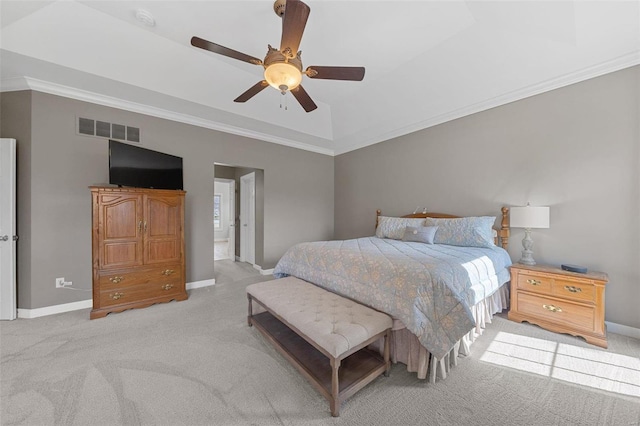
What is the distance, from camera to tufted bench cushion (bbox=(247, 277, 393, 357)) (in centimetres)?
152

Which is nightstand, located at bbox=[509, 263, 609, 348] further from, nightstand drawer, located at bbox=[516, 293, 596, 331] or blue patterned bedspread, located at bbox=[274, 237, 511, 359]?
blue patterned bedspread, located at bbox=[274, 237, 511, 359]

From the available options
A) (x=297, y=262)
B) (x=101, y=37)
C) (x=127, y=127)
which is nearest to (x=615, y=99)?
(x=297, y=262)

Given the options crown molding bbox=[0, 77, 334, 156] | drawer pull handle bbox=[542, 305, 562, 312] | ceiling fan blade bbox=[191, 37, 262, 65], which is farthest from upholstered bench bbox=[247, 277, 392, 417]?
crown molding bbox=[0, 77, 334, 156]

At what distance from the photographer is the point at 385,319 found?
1.76 m

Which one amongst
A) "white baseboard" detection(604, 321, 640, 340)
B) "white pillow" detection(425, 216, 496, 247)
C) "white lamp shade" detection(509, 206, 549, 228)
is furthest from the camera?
"white pillow" detection(425, 216, 496, 247)

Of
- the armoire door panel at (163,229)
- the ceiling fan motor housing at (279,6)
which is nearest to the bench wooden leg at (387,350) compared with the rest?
the ceiling fan motor housing at (279,6)

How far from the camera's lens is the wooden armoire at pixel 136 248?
279cm

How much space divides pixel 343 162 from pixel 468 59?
10.3 ft

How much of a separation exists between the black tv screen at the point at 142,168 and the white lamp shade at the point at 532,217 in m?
4.61

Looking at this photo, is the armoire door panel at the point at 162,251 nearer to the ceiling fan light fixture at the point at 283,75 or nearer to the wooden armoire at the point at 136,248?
the wooden armoire at the point at 136,248

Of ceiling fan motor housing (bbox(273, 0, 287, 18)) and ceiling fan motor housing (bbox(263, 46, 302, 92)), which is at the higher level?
ceiling fan motor housing (bbox(273, 0, 287, 18))

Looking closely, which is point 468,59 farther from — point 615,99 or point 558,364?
point 558,364

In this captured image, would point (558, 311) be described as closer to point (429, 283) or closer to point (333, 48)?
point (429, 283)

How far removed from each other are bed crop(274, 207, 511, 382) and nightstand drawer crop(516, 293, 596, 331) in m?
0.25
